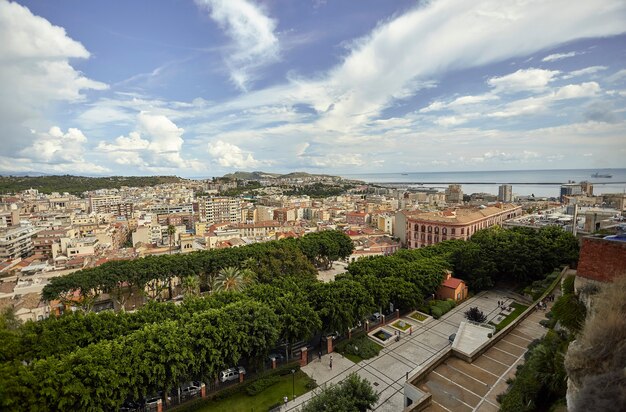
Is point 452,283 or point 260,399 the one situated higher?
point 452,283

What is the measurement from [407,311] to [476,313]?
A: 5.90 metres

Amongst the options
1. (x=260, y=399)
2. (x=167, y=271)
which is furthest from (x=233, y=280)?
(x=260, y=399)

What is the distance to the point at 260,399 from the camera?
20141mm

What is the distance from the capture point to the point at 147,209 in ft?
391

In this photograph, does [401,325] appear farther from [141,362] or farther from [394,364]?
[141,362]

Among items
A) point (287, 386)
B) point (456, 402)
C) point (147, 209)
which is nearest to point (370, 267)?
point (287, 386)

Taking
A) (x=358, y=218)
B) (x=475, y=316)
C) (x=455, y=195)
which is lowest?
(x=358, y=218)

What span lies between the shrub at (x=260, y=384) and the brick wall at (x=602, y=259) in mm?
18032

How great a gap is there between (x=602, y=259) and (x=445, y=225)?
46347 mm

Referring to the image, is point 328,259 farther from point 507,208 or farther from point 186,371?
point 507,208

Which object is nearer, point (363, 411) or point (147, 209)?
point (363, 411)

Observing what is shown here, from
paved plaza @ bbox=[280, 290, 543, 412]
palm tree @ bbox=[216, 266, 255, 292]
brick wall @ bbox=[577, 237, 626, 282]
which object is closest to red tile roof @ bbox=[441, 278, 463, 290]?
paved plaza @ bbox=[280, 290, 543, 412]

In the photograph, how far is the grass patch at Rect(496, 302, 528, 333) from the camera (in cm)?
2671

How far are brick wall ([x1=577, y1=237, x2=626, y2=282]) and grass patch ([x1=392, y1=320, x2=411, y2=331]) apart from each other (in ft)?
56.8
